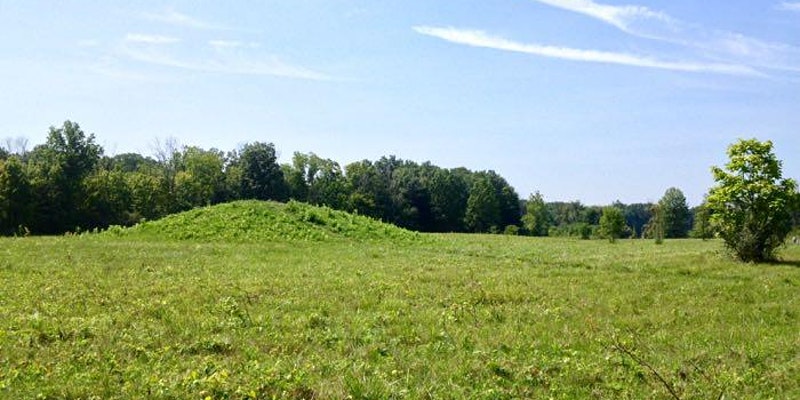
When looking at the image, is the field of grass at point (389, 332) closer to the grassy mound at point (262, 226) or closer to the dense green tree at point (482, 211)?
the grassy mound at point (262, 226)

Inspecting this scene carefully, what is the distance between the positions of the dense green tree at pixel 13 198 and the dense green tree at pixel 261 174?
29.3 metres

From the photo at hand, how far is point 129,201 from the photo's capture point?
215 feet

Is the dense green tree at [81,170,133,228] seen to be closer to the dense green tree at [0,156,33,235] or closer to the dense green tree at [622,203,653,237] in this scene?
the dense green tree at [0,156,33,235]

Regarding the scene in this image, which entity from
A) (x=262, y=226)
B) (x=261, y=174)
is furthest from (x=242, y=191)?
(x=262, y=226)

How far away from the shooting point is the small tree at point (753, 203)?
67.9 ft

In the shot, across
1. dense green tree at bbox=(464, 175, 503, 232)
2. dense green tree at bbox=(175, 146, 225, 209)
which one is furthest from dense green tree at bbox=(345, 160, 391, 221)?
dense green tree at bbox=(175, 146, 225, 209)

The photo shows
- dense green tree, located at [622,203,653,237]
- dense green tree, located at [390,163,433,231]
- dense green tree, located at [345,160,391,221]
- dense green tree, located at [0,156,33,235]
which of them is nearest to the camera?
dense green tree, located at [0,156,33,235]

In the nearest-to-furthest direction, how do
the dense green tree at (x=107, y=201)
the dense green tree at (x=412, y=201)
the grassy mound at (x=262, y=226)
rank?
the grassy mound at (x=262, y=226), the dense green tree at (x=107, y=201), the dense green tree at (x=412, y=201)

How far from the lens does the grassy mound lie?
2889 cm

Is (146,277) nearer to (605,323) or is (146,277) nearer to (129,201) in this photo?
(605,323)

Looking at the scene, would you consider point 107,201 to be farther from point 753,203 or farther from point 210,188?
point 753,203

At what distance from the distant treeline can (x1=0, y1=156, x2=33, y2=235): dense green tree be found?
87 millimetres


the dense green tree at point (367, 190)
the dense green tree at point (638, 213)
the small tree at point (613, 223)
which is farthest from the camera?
the dense green tree at point (638, 213)

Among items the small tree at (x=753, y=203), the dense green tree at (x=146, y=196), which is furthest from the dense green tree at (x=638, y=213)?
the small tree at (x=753, y=203)
